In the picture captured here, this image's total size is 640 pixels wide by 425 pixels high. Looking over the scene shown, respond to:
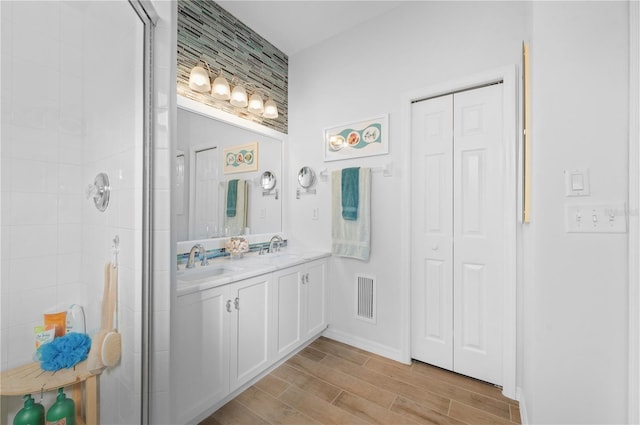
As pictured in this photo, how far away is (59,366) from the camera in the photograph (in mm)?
960

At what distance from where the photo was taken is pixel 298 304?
6.96 ft

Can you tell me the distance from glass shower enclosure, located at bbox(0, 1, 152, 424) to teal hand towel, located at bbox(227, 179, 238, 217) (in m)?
1.08

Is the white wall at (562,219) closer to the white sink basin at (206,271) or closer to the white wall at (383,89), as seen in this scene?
the white wall at (383,89)

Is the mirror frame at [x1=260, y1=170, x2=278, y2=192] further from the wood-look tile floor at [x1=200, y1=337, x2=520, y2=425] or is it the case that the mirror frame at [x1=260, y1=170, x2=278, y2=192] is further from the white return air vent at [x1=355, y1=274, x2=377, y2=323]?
the wood-look tile floor at [x1=200, y1=337, x2=520, y2=425]

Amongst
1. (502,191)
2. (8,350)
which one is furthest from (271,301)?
(502,191)

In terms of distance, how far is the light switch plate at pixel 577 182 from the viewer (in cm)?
110

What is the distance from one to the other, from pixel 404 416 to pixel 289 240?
5.68 feet

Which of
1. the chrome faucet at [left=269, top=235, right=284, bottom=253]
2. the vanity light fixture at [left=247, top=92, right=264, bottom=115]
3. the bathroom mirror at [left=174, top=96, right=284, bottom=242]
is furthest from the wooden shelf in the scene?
the vanity light fixture at [left=247, top=92, right=264, bottom=115]

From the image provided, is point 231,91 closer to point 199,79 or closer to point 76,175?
point 199,79

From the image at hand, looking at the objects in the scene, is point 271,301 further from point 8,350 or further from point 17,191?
point 17,191

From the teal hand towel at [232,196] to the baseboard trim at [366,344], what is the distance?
1419mm

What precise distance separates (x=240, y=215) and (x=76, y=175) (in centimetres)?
Answer: 137

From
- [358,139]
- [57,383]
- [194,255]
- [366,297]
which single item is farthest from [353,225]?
[57,383]

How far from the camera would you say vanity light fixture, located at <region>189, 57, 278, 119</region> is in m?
1.93
